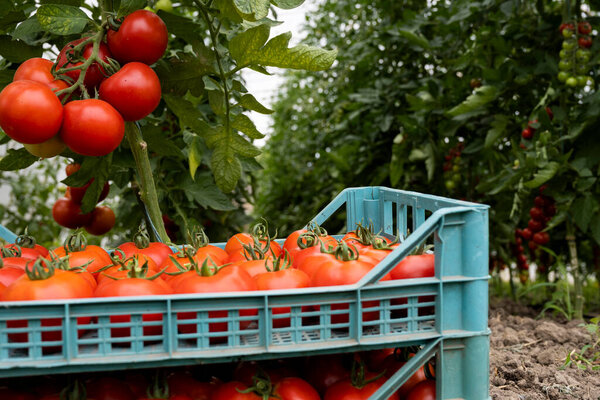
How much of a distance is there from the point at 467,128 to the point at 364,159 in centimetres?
59

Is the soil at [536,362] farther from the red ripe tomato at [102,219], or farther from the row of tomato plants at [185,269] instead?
the red ripe tomato at [102,219]

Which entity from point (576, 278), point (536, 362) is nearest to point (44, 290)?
point (536, 362)

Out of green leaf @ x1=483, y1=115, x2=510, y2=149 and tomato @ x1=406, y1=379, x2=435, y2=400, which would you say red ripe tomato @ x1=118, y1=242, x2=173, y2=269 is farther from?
green leaf @ x1=483, y1=115, x2=510, y2=149

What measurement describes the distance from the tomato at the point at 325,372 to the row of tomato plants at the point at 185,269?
0.17 meters

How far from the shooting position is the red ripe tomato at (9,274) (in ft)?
3.01

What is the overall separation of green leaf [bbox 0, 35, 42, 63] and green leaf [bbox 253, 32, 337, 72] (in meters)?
0.64

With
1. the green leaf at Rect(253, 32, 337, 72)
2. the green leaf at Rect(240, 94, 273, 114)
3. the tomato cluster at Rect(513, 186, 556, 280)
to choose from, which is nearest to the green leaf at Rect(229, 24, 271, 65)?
the green leaf at Rect(253, 32, 337, 72)

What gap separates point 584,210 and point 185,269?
5.12ft

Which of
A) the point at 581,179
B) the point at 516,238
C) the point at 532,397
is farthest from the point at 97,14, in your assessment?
the point at 516,238

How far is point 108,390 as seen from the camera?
921mm

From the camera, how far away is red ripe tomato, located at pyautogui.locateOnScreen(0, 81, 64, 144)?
90 centimetres

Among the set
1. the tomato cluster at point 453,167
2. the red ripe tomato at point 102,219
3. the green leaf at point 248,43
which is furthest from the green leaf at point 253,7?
the tomato cluster at point 453,167

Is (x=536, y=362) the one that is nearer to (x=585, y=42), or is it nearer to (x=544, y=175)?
(x=544, y=175)

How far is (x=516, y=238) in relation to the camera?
267cm
